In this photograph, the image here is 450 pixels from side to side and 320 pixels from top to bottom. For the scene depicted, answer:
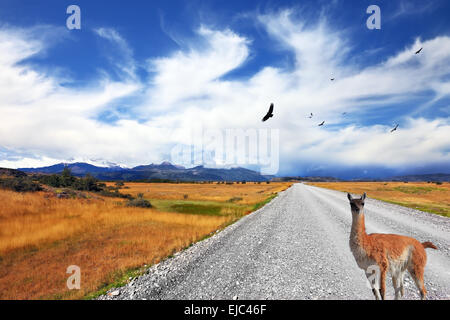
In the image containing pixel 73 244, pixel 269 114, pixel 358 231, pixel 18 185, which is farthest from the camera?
pixel 18 185

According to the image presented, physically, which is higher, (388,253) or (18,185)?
(388,253)

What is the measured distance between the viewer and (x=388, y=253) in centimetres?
334

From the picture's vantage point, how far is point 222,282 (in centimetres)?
602

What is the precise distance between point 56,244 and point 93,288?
8648 millimetres

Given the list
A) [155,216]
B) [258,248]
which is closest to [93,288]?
[258,248]

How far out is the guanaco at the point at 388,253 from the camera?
3.27 meters

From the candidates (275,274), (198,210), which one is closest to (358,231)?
(275,274)

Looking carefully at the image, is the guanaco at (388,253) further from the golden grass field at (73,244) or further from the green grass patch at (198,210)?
the green grass patch at (198,210)

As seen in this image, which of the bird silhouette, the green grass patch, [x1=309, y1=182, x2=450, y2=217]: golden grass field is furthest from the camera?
the green grass patch

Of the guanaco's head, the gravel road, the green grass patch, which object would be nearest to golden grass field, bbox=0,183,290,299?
the gravel road

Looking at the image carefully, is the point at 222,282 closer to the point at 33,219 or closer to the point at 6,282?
the point at 6,282

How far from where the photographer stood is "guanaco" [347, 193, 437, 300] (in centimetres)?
327

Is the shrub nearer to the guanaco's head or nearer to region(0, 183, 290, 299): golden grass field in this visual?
region(0, 183, 290, 299): golden grass field

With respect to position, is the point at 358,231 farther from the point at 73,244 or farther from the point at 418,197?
the point at 418,197
